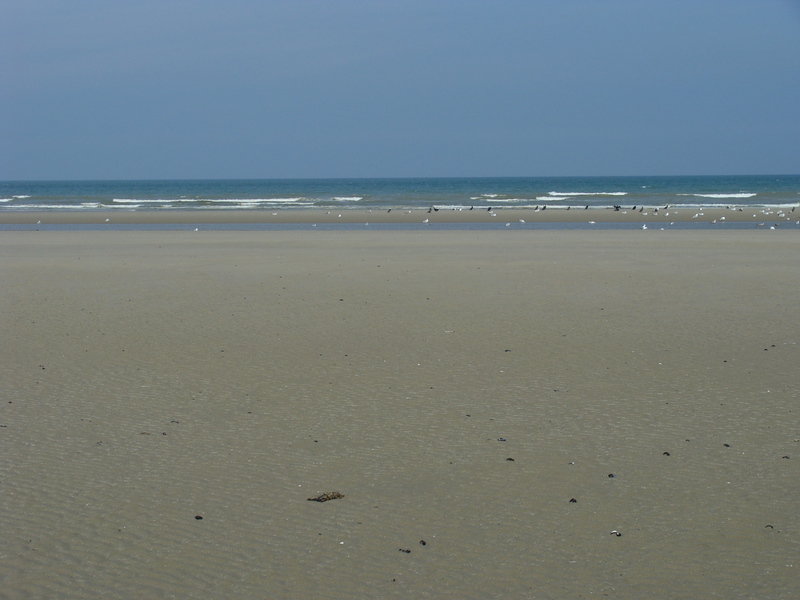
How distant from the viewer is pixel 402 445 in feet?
17.0

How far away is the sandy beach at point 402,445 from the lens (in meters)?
3.64

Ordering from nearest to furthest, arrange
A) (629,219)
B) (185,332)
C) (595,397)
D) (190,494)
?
(190,494)
(595,397)
(185,332)
(629,219)

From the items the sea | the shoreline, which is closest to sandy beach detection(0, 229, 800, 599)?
the shoreline

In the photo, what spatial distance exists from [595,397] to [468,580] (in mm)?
3008

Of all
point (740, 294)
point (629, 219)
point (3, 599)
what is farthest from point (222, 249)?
point (629, 219)

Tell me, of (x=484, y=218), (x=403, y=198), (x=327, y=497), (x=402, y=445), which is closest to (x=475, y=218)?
(x=484, y=218)

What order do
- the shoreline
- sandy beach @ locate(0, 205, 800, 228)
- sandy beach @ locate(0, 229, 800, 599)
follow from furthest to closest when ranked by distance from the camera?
1. the shoreline
2. sandy beach @ locate(0, 205, 800, 228)
3. sandy beach @ locate(0, 229, 800, 599)

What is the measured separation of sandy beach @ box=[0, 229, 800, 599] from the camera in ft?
12.0

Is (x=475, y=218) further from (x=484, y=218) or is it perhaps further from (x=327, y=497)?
(x=327, y=497)

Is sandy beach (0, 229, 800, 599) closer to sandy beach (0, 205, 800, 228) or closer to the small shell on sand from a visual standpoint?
the small shell on sand

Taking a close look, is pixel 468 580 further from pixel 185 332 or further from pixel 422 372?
pixel 185 332

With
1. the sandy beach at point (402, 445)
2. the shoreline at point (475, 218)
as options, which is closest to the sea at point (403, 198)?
the shoreline at point (475, 218)

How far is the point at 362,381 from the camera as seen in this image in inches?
266

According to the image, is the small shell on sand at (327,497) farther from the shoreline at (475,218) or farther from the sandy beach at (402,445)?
the shoreline at (475,218)
